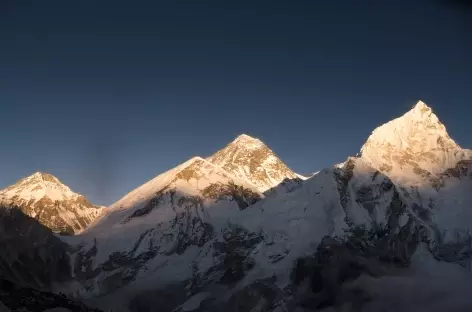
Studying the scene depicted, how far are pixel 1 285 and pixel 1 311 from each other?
90.9 feet

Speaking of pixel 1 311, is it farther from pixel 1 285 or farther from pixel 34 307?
pixel 1 285

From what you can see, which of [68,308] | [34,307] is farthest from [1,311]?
[68,308]

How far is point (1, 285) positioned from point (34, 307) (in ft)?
61.4

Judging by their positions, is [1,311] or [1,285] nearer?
[1,311]

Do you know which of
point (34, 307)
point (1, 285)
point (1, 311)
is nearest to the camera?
point (1, 311)

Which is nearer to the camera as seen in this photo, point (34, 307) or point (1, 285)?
point (34, 307)

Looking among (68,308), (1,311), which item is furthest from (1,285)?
(1,311)

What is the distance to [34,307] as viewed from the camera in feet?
468

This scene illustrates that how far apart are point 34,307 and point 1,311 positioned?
1194 cm

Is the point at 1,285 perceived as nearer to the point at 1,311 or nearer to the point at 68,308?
the point at 68,308

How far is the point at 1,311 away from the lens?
131125 millimetres

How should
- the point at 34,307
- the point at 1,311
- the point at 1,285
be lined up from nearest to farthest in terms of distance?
1. the point at 1,311
2. the point at 34,307
3. the point at 1,285

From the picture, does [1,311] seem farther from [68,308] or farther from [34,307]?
[68,308]

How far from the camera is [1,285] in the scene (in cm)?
15750
